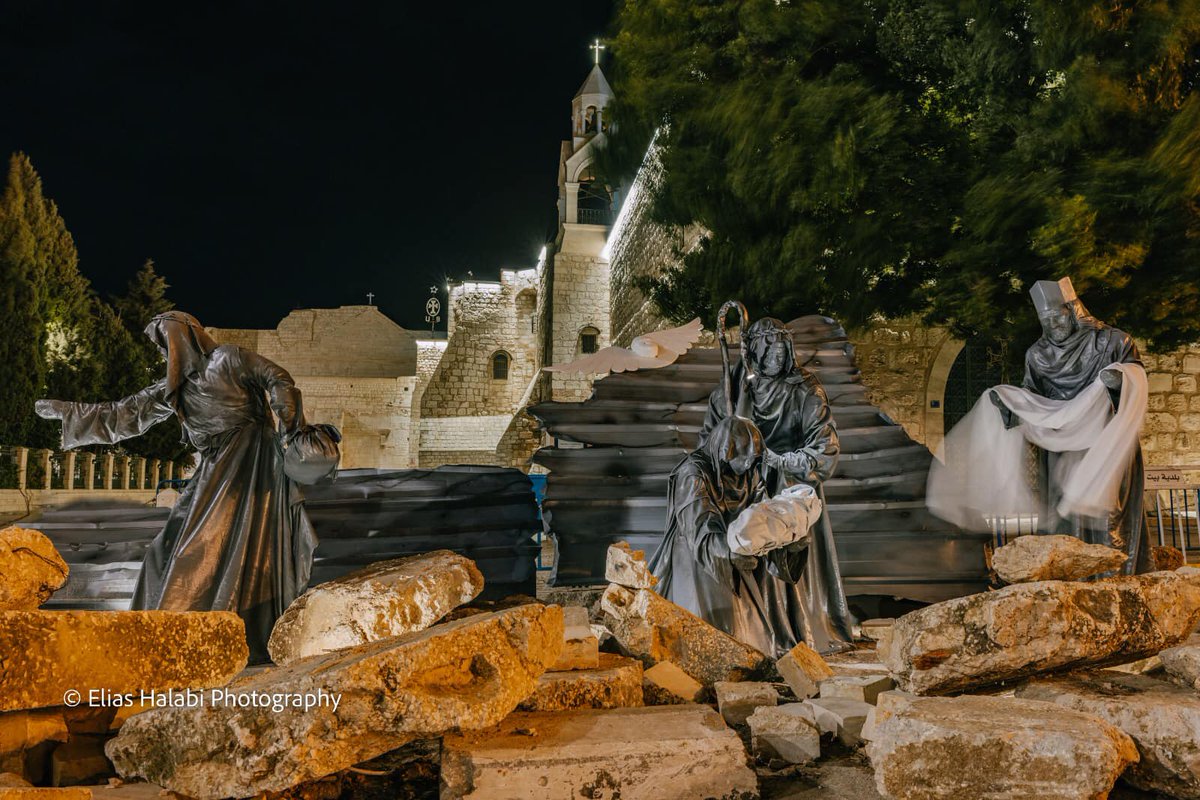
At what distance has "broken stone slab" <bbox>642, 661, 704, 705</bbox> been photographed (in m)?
3.35

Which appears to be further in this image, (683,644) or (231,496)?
(231,496)

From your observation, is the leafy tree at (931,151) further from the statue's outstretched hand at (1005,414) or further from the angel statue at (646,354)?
the statue's outstretched hand at (1005,414)

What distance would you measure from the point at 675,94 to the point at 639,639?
7890mm

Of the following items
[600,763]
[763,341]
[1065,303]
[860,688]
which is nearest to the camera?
Result: [600,763]

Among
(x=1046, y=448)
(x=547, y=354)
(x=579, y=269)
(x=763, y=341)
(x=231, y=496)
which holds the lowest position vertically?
(x=231, y=496)

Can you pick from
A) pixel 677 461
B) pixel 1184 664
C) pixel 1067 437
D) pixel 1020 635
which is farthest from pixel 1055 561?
pixel 677 461

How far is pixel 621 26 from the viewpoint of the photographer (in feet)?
34.7

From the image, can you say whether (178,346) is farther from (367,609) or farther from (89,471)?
(89,471)

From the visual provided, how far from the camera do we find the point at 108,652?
2.48 m

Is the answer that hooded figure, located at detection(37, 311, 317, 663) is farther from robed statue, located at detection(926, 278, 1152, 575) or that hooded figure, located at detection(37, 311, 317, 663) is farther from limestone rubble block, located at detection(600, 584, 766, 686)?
robed statue, located at detection(926, 278, 1152, 575)

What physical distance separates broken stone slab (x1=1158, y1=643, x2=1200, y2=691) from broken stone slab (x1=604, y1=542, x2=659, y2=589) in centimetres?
226

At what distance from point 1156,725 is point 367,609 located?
2.85 metres

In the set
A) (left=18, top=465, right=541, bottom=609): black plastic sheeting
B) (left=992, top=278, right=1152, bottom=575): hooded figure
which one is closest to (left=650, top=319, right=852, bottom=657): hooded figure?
(left=992, top=278, right=1152, bottom=575): hooded figure

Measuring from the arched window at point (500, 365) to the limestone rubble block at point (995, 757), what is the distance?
127 feet
